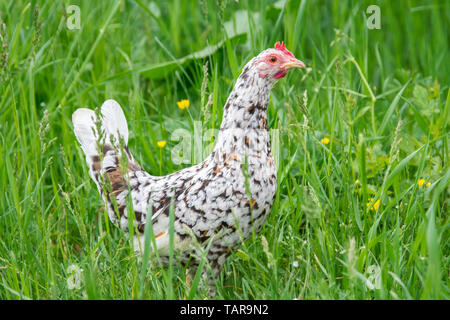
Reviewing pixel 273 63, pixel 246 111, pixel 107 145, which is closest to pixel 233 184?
pixel 246 111

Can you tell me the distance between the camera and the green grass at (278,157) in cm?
252

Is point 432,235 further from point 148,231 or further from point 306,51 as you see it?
point 306,51

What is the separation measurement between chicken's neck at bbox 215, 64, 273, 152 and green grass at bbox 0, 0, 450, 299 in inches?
5.1

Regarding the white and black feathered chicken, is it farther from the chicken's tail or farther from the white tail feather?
the white tail feather

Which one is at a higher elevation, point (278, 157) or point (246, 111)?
point (246, 111)

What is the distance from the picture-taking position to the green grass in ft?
8.28

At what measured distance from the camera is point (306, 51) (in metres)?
5.50

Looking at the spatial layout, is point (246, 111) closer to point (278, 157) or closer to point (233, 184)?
point (233, 184)

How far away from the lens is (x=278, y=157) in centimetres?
314

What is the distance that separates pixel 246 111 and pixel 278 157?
548 millimetres

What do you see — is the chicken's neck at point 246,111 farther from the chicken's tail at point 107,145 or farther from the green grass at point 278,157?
the chicken's tail at point 107,145

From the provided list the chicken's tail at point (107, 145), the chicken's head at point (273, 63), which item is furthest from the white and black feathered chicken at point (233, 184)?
the chicken's tail at point (107, 145)

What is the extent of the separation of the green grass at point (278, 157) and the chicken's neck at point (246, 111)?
13 cm
